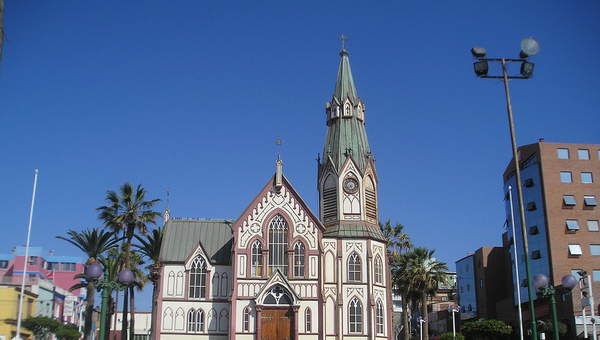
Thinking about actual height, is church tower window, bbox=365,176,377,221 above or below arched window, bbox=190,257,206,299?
above

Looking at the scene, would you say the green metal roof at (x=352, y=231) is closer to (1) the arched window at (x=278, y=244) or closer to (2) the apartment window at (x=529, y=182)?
(1) the arched window at (x=278, y=244)

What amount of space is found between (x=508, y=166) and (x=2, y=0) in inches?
3159

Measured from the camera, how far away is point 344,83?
64.9 m

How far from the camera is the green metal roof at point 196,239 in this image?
58.5 meters

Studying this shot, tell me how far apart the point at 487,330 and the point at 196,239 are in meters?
31.7

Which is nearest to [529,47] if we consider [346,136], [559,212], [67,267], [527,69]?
[527,69]

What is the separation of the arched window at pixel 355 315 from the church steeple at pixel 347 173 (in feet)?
19.5

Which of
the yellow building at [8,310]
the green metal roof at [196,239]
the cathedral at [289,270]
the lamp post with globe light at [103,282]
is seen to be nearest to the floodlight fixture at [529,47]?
the lamp post with globe light at [103,282]

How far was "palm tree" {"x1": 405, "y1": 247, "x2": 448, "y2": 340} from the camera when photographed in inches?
2537

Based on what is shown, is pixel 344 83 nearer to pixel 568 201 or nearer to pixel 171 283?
pixel 171 283

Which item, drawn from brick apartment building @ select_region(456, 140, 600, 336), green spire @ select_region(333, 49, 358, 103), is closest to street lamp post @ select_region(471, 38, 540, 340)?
→ green spire @ select_region(333, 49, 358, 103)

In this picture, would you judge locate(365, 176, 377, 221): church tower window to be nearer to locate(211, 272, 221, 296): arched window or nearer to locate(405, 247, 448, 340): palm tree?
locate(405, 247, 448, 340): palm tree

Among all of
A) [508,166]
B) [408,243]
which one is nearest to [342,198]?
[408,243]

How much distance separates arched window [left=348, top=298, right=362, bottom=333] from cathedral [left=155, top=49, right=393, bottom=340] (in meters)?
0.08
